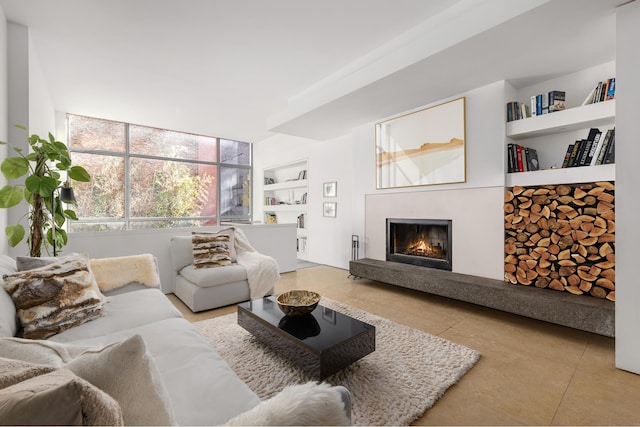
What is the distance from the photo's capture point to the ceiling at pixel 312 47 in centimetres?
220

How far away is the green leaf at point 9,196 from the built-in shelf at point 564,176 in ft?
13.5

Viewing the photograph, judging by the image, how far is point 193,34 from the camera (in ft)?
8.66

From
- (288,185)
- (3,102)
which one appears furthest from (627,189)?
(288,185)

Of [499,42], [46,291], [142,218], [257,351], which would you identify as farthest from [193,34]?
[142,218]

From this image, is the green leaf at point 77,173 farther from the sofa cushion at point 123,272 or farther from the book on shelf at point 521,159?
the book on shelf at point 521,159

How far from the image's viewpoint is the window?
200 inches

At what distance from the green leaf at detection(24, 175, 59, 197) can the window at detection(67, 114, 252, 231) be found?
11.3 feet

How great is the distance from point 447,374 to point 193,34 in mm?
3386

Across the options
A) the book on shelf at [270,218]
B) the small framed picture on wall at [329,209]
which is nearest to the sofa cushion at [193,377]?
the small framed picture on wall at [329,209]

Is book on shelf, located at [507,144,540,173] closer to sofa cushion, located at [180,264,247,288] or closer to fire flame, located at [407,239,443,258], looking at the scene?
fire flame, located at [407,239,443,258]

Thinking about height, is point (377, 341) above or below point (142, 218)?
below

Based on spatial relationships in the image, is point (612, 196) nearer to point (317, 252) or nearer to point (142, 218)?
point (317, 252)

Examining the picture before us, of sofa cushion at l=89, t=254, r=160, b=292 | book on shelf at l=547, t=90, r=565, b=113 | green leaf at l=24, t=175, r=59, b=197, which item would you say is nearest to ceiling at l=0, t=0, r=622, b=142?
book on shelf at l=547, t=90, r=565, b=113

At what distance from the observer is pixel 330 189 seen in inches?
198
